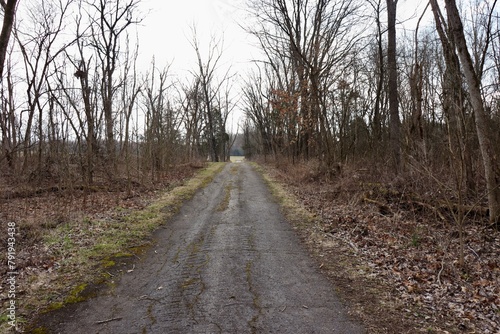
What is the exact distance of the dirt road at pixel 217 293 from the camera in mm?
3584

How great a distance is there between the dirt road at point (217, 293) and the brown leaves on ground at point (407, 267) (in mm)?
464

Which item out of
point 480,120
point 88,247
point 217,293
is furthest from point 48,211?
point 480,120

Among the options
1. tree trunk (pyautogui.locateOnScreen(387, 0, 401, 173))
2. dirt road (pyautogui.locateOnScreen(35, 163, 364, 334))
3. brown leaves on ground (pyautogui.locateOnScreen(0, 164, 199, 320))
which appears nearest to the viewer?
dirt road (pyautogui.locateOnScreen(35, 163, 364, 334))

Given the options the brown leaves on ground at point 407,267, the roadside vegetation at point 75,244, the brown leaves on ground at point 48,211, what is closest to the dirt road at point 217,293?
the roadside vegetation at point 75,244

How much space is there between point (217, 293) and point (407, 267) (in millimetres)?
3118

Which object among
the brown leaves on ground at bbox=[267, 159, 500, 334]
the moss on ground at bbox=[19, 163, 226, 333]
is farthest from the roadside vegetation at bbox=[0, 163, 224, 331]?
the brown leaves on ground at bbox=[267, 159, 500, 334]

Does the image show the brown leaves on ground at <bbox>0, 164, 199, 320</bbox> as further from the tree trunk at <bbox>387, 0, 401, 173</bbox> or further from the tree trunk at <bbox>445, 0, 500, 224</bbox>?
the tree trunk at <bbox>387, 0, 401, 173</bbox>

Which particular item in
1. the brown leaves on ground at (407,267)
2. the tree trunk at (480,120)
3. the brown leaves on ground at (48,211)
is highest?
the tree trunk at (480,120)

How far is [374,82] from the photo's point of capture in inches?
915

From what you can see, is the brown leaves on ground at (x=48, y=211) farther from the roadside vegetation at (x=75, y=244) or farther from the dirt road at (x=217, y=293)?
the dirt road at (x=217, y=293)

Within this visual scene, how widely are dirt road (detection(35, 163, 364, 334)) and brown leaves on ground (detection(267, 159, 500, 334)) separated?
1.52ft

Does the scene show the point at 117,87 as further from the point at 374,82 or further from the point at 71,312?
the point at 374,82

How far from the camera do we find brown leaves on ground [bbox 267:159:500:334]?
3.79m

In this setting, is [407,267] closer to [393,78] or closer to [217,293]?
[217,293]
